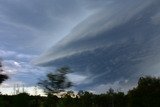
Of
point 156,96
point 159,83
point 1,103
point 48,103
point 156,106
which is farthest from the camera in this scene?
point 159,83

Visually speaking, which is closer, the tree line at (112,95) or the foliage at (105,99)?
the foliage at (105,99)

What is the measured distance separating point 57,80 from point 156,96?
11.0 metres

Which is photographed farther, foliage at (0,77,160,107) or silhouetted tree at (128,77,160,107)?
silhouetted tree at (128,77,160,107)

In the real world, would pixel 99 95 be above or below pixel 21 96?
above

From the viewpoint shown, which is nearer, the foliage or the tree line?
the foliage

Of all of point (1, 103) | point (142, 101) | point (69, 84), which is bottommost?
point (1, 103)

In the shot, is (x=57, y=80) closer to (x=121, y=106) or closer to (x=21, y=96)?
(x=121, y=106)

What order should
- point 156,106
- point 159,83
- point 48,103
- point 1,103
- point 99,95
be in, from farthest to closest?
1. point 159,83
2. point 99,95
3. point 156,106
4. point 48,103
5. point 1,103

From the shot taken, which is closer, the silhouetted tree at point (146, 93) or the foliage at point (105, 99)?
the foliage at point (105, 99)

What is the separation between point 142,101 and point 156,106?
107 centimetres

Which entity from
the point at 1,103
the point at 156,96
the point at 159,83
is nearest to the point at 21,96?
the point at 1,103

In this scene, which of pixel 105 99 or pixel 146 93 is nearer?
pixel 105 99

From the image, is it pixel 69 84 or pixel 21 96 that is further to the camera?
pixel 69 84

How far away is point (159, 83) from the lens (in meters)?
46.9
